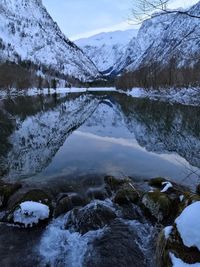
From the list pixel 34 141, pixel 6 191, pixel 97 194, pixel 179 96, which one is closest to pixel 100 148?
pixel 34 141

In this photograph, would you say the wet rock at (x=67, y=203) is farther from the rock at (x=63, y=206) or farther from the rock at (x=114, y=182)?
the rock at (x=114, y=182)

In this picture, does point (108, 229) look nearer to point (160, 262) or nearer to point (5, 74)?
point (160, 262)

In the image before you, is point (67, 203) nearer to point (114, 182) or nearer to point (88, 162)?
point (114, 182)

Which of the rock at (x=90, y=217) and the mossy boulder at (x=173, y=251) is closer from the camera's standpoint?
the mossy boulder at (x=173, y=251)

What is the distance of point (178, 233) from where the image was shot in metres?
7.22

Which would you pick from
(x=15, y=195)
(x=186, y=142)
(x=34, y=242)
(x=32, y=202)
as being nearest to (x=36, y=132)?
(x=186, y=142)

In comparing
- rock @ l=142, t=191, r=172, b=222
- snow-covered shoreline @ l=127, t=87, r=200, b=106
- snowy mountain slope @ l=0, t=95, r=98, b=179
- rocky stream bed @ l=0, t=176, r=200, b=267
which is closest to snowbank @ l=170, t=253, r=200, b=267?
rocky stream bed @ l=0, t=176, r=200, b=267

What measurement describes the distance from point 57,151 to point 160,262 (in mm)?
19887

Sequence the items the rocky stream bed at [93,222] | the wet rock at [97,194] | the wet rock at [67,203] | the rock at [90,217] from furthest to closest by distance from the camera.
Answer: the wet rock at [97,194] < the wet rock at [67,203] < the rock at [90,217] < the rocky stream bed at [93,222]

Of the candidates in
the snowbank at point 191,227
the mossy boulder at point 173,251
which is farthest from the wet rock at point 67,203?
the snowbank at point 191,227

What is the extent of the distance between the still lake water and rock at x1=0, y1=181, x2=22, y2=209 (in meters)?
1.83

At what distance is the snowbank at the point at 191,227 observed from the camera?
6793 millimetres

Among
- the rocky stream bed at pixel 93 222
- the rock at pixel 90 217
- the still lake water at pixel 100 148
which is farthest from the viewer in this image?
Answer: the still lake water at pixel 100 148

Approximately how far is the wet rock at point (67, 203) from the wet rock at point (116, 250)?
235 cm
